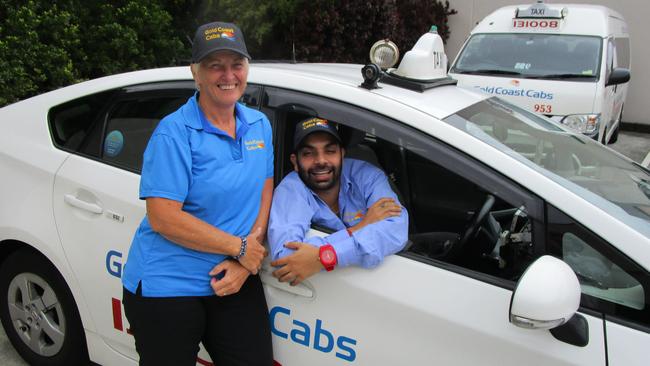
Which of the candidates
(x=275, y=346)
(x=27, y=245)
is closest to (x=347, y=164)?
(x=275, y=346)

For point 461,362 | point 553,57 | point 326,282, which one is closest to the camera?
point 461,362

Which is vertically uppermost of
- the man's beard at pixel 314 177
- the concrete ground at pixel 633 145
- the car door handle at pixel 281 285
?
the man's beard at pixel 314 177

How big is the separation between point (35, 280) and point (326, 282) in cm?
146

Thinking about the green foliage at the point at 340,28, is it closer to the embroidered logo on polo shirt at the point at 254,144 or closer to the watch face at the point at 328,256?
the embroidered logo on polo shirt at the point at 254,144

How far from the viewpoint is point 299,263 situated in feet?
5.43

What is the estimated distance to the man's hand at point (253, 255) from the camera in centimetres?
167

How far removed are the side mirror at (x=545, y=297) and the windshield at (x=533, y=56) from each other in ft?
16.7

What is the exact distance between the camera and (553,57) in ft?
20.1

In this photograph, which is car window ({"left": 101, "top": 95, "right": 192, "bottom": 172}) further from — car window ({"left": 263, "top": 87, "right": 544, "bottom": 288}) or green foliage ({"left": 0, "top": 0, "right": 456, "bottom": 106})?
green foliage ({"left": 0, "top": 0, "right": 456, "bottom": 106})

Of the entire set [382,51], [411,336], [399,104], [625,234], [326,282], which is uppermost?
[382,51]

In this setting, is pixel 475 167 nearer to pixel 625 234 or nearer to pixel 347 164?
pixel 625 234

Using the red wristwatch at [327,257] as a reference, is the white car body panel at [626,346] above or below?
below

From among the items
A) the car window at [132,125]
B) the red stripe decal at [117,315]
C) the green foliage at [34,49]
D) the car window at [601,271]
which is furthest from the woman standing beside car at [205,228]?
the green foliage at [34,49]

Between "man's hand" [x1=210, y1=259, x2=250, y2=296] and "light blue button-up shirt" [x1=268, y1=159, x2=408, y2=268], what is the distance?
125 mm
